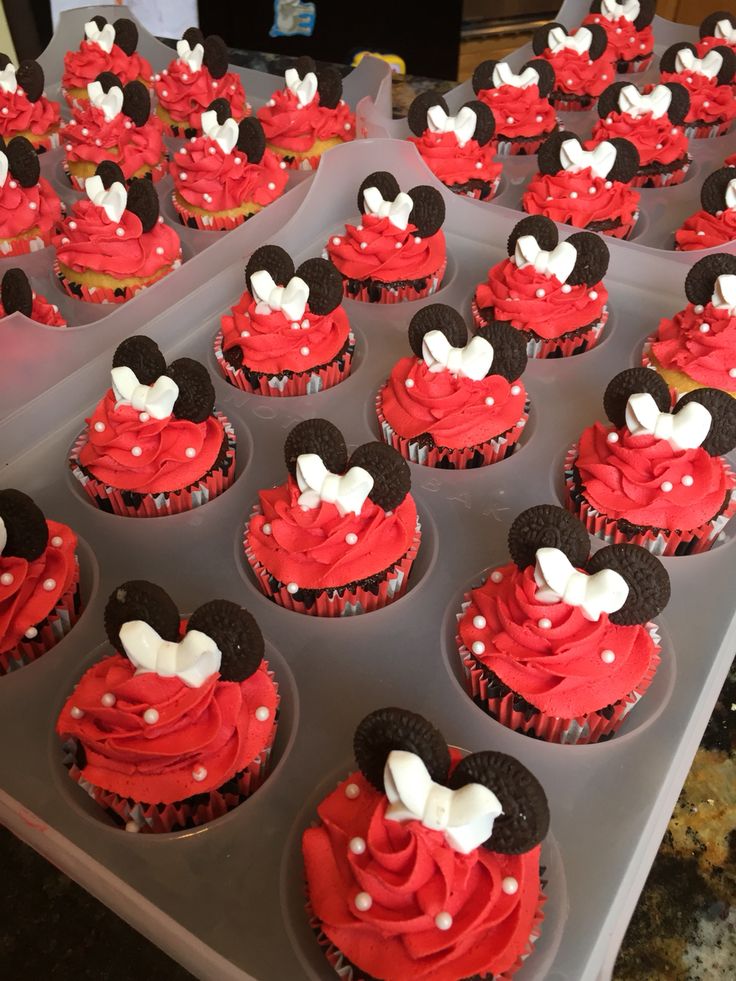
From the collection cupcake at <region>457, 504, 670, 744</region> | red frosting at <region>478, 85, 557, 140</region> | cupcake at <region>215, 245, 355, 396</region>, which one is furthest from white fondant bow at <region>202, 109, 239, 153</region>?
cupcake at <region>457, 504, 670, 744</region>

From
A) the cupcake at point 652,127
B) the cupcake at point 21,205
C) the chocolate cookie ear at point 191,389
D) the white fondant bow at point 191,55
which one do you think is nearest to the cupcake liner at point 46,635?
the chocolate cookie ear at point 191,389

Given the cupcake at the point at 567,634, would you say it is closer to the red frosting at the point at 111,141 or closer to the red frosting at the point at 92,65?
the red frosting at the point at 111,141

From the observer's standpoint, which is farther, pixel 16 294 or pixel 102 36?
pixel 102 36

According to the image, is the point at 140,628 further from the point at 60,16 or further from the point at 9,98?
the point at 60,16

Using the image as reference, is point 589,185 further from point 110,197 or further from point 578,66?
point 110,197

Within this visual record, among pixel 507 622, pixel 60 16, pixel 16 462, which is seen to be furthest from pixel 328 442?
pixel 60 16

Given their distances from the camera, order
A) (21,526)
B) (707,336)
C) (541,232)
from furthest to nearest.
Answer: (541,232)
(707,336)
(21,526)

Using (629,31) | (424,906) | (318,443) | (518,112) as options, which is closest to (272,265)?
(318,443)
